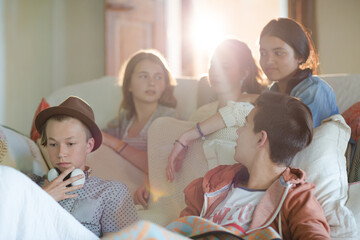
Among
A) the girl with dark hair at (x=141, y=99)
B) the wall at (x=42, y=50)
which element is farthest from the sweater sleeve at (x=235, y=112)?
the wall at (x=42, y=50)

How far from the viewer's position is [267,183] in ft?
2.70

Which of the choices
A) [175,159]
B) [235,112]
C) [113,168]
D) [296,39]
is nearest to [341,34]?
[296,39]

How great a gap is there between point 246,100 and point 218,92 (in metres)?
0.11

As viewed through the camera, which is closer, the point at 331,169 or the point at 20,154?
the point at 331,169

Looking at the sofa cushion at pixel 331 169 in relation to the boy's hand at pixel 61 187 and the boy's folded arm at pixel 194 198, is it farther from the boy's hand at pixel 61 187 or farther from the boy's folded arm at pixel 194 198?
the boy's hand at pixel 61 187

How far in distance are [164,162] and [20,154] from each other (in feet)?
1.08

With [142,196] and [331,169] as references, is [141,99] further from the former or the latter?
[331,169]

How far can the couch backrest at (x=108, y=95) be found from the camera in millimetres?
1113

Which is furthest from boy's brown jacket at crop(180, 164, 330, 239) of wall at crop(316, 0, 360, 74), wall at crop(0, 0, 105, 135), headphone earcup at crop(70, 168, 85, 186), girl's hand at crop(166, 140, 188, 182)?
wall at crop(0, 0, 105, 135)

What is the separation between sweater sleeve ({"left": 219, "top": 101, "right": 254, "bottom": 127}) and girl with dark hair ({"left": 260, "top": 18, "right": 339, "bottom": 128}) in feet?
0.26

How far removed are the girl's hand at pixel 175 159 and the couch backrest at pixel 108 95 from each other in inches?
7.6

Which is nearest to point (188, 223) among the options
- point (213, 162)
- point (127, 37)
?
point (213, 162)

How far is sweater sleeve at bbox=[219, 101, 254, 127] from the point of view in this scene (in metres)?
0.91

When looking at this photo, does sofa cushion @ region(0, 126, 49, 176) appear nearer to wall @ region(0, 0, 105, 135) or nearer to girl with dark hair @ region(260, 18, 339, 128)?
wall @ region(0, 0, 105, 135)
